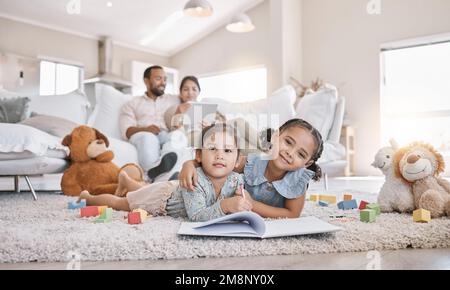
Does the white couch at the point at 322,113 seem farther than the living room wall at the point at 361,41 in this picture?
No

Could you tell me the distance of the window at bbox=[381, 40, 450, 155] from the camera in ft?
14.1

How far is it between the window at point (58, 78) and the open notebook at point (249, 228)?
4.87 metres

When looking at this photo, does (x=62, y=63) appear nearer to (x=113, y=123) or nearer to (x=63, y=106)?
(x=63, y=106)

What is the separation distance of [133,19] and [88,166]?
3.90 m

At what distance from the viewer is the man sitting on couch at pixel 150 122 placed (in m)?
2.28

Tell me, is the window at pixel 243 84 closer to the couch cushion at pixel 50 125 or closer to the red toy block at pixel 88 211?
the couch cushion at pixel 50 125

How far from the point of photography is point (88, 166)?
192 cm

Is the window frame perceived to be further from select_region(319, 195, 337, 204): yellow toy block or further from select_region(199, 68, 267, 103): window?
select_region(319, 195, 337, 204): yellow toy block

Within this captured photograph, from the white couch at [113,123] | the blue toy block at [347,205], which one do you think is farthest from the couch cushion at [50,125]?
the blue toy block at [347,205]

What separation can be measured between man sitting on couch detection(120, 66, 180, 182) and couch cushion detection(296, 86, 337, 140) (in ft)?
2.41
